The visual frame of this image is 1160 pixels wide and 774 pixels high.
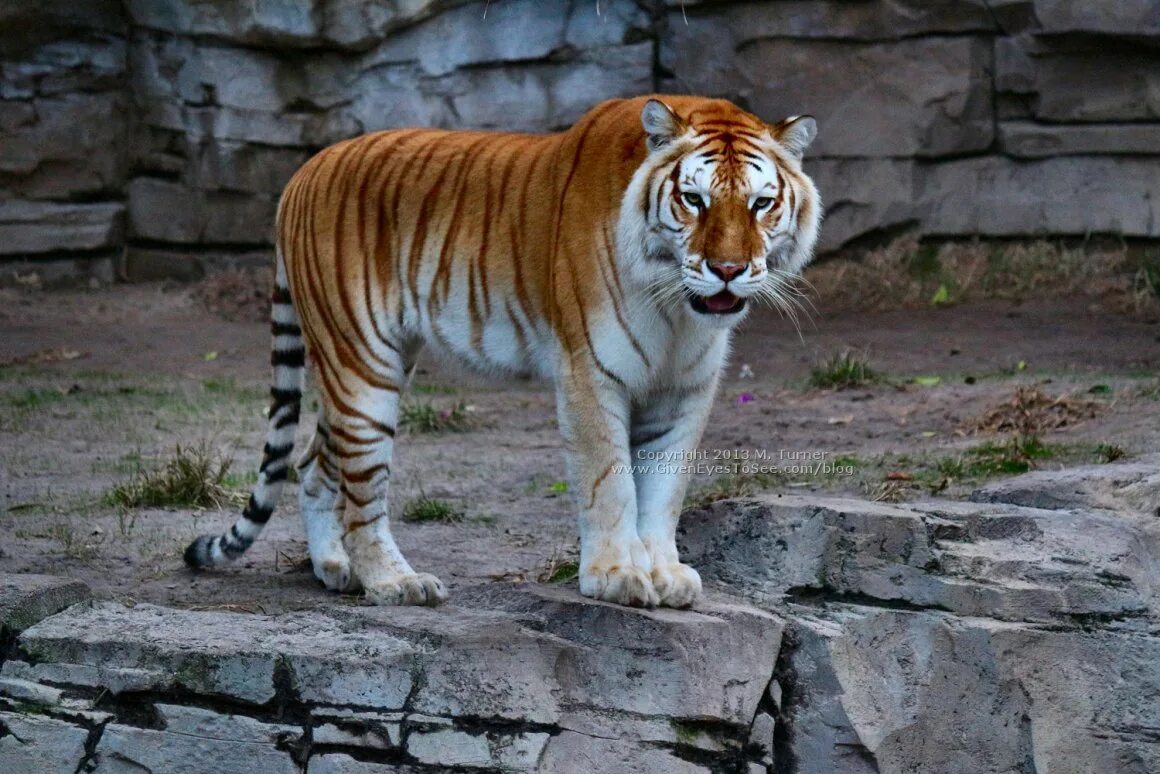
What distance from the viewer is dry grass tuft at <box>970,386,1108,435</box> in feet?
20.0

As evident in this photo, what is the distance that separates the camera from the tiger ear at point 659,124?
143 inches

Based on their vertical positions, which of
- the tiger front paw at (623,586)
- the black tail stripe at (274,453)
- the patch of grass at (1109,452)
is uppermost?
the patch of grass at (1109,452)

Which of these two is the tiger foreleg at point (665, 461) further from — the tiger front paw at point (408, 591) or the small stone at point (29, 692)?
the small stone at point (29, 692)

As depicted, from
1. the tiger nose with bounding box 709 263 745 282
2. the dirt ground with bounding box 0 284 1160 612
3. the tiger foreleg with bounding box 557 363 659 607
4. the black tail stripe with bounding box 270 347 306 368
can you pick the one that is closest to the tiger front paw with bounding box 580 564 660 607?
the tiger foreleg with bounding box 557 363 659 607

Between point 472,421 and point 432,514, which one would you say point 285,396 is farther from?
point 472,421

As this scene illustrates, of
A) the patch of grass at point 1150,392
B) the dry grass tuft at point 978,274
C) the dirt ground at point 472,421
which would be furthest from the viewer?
the dry grass tuft at point 978,274

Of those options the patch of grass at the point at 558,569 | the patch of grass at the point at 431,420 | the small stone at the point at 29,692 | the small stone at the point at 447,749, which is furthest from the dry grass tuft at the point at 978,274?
the small stone at the point at 29,692

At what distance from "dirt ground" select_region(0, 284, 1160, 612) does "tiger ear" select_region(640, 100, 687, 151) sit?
105cm

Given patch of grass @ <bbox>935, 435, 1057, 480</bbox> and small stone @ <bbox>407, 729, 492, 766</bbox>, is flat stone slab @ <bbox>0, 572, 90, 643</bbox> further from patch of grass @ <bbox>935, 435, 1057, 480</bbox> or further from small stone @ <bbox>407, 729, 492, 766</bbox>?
patch of grass @ <bbox>935, 435, 1057, 480</bbox>

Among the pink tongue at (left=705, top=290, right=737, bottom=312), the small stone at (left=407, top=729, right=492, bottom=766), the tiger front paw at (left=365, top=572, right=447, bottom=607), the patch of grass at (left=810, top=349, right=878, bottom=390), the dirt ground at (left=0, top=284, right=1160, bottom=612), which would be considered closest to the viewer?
the small stone at (left=407, top=729, right=492, bottom=766)

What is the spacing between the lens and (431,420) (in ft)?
22.9

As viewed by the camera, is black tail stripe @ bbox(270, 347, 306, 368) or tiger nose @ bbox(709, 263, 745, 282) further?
black tail stripe @ bbox(270, 347, 306, 368)

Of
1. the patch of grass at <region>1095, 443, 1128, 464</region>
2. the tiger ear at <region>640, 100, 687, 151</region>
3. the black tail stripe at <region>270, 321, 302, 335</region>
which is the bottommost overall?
the patch of grass at <region>1095, 443, 1128, 464</region>

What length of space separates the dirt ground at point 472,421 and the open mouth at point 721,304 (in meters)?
0.88
